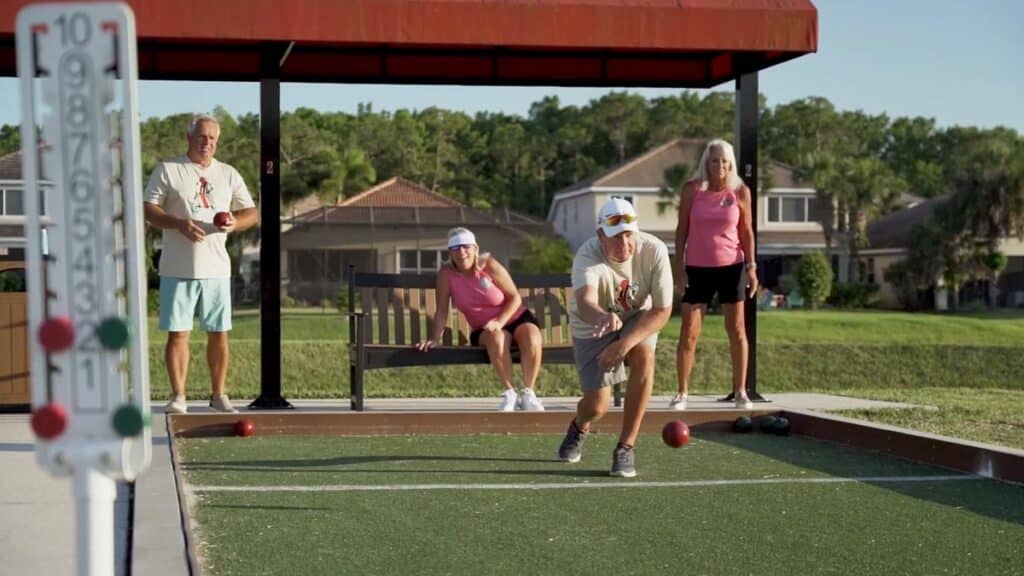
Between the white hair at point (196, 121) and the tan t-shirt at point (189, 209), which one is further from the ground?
the white hair at point (196, 121)

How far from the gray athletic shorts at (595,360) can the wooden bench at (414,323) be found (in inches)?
88.3

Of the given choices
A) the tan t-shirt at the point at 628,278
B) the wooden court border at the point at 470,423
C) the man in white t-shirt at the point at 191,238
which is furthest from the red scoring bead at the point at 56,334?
the man in white t-shirt at the point at 191,238

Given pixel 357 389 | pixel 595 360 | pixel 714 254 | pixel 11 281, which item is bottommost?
pixel 357 389

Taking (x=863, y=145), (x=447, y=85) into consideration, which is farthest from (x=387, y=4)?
(x=863, y=145)

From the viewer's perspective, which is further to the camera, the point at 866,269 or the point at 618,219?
the point at 866,269

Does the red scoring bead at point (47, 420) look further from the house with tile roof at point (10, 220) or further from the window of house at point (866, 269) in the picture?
the window of house at point (866, 269)

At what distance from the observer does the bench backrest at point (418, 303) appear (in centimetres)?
904

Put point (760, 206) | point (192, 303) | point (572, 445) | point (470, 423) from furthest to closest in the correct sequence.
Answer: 1. point (760, 206)
2. point (470, 423)
3. point (192, 303)
4. point (572, 445)

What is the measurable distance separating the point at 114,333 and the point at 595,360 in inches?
174

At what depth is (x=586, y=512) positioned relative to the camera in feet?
17.6

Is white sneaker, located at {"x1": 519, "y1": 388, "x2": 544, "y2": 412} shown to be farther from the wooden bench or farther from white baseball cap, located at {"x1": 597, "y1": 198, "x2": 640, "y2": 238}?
white baseball cap, located at {"x1": 597, "y1": 198, "x2": 640, "y2": 238}

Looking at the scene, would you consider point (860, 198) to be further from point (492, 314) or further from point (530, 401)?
point (530, 401)

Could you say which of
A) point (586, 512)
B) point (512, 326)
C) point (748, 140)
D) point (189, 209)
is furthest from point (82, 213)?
point (748, 140)

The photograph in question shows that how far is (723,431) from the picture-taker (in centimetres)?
845
